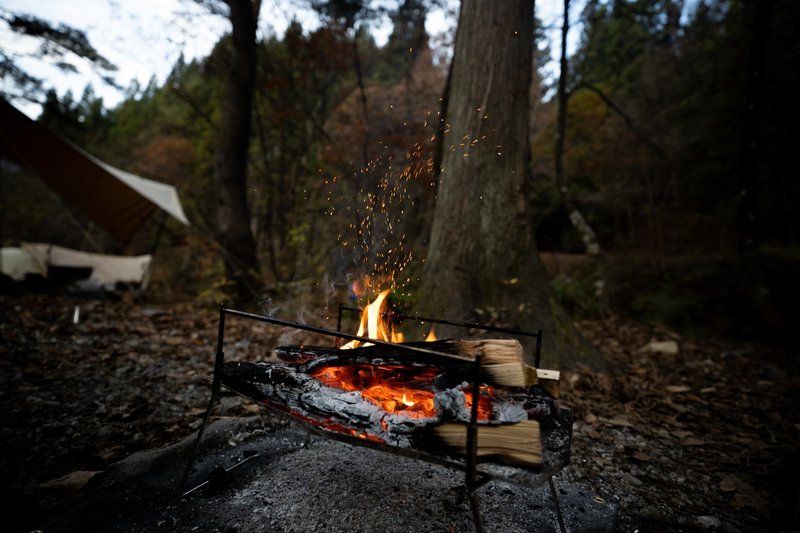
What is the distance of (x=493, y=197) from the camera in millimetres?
4172

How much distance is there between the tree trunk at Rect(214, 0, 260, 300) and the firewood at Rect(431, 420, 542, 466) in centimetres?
704

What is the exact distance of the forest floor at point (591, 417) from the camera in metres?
2.17

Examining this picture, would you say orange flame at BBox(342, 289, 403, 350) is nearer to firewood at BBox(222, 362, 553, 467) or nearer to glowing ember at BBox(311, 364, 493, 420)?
glowing ember at BBox(311, 364, 493, 420)

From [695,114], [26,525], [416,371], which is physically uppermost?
[695,114]

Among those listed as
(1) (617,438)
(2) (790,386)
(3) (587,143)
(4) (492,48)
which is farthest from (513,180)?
(3) (587,143)

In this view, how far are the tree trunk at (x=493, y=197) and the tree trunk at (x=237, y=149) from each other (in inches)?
199

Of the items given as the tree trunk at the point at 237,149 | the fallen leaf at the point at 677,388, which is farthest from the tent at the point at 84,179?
the fallen leaf at the point at 677,388

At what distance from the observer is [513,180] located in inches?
167

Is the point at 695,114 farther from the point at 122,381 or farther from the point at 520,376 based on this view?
the point at 122,381

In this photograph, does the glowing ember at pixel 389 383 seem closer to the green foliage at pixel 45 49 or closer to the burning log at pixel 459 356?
the burning log at pixel 459 356

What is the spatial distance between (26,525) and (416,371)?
1.84 meters

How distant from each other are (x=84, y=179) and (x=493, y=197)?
813 centimetres

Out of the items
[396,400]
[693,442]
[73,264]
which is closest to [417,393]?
[396,400]

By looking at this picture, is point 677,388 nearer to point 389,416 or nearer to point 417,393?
point 417,393
